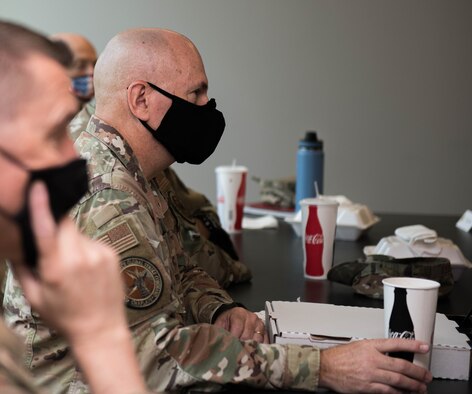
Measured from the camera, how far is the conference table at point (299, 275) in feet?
6.27

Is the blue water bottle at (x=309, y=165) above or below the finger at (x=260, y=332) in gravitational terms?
above

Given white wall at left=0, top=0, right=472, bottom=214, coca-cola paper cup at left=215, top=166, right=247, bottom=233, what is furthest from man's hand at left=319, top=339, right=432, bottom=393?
white wall at left=0, top=0, right=472, bottom=214

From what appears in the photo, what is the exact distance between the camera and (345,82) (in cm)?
528

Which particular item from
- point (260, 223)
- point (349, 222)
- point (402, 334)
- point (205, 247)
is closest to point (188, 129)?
point (205, 247)

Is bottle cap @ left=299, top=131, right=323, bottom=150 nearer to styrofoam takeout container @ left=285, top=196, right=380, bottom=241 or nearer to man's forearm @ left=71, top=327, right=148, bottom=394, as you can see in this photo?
styrofoam takeout container @ left=285, top=196, right=380, bottom=241

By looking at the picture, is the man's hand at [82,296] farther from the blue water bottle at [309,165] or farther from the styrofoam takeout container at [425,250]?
the blue water bottle at [309,165]

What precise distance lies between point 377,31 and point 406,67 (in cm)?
30

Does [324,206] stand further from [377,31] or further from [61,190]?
[377,31]

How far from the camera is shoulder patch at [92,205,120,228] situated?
150 cm

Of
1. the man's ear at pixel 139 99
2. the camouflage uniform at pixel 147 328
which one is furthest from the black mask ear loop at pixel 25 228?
the man's ear at pixel 139 99

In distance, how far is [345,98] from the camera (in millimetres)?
5297

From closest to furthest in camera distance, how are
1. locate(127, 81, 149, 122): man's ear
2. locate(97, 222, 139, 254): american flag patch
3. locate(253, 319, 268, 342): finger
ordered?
1. locate(97, 222, 139, 254): american flag patch
2. locate(253, 319, 268, 342): finger
3. locate(127, 81, 149, 122): man's ear

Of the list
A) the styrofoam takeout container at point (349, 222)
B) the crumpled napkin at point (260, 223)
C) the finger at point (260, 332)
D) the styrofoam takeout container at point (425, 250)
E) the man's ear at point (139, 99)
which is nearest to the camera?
the finger at point (260, 332)

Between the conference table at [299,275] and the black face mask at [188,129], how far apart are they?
39 cm
